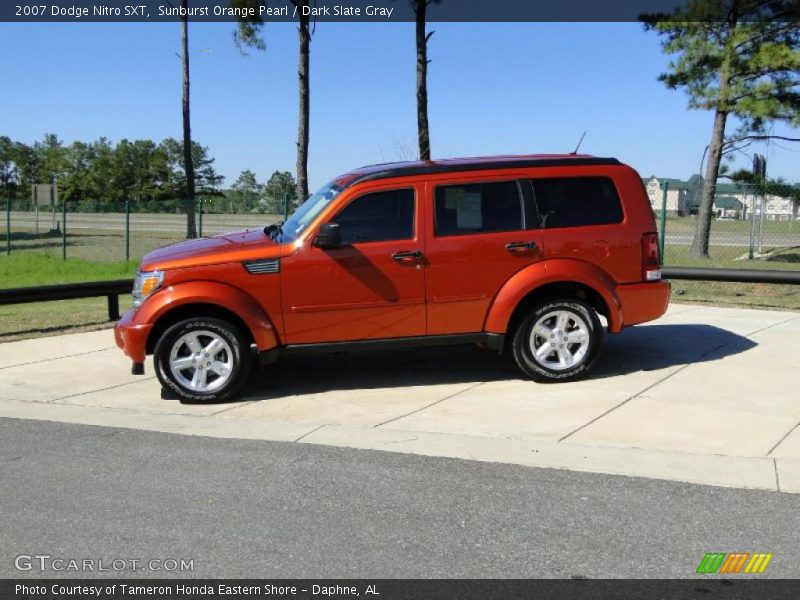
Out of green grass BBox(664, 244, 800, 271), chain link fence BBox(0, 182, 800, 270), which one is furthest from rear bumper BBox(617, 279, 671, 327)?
green grass BBox(664, 244, 800, 271)

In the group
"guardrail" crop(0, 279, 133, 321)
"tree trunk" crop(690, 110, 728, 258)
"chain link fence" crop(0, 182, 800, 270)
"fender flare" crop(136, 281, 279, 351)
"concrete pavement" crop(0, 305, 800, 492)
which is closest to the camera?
"concrete pavement" crop(0, 305, 800, 492)

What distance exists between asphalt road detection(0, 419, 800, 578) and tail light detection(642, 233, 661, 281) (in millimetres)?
2969

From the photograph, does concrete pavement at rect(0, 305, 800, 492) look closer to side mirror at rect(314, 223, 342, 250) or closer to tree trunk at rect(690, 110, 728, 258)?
side mirror at rect(314, 223, 342, 250)

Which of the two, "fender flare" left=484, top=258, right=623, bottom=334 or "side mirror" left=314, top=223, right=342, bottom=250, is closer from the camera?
"side mirror" left=314, top=223, right=342, bottom=250

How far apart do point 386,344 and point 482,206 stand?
1475mm

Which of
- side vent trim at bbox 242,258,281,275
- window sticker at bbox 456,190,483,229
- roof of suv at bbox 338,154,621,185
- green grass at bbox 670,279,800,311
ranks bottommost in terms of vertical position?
green grass at bbox 670,279,800,311

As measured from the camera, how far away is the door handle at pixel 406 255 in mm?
7211

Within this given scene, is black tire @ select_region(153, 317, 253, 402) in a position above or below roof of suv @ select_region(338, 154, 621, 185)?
below

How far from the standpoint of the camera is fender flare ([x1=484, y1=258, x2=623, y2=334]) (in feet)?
23.9

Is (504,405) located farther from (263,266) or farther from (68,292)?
(68,292)

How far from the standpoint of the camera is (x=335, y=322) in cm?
722

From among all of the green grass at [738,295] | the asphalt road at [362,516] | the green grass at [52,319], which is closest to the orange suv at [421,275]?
the asphalt road at [362,516]

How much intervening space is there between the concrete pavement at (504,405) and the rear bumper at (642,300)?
21.9 inches
